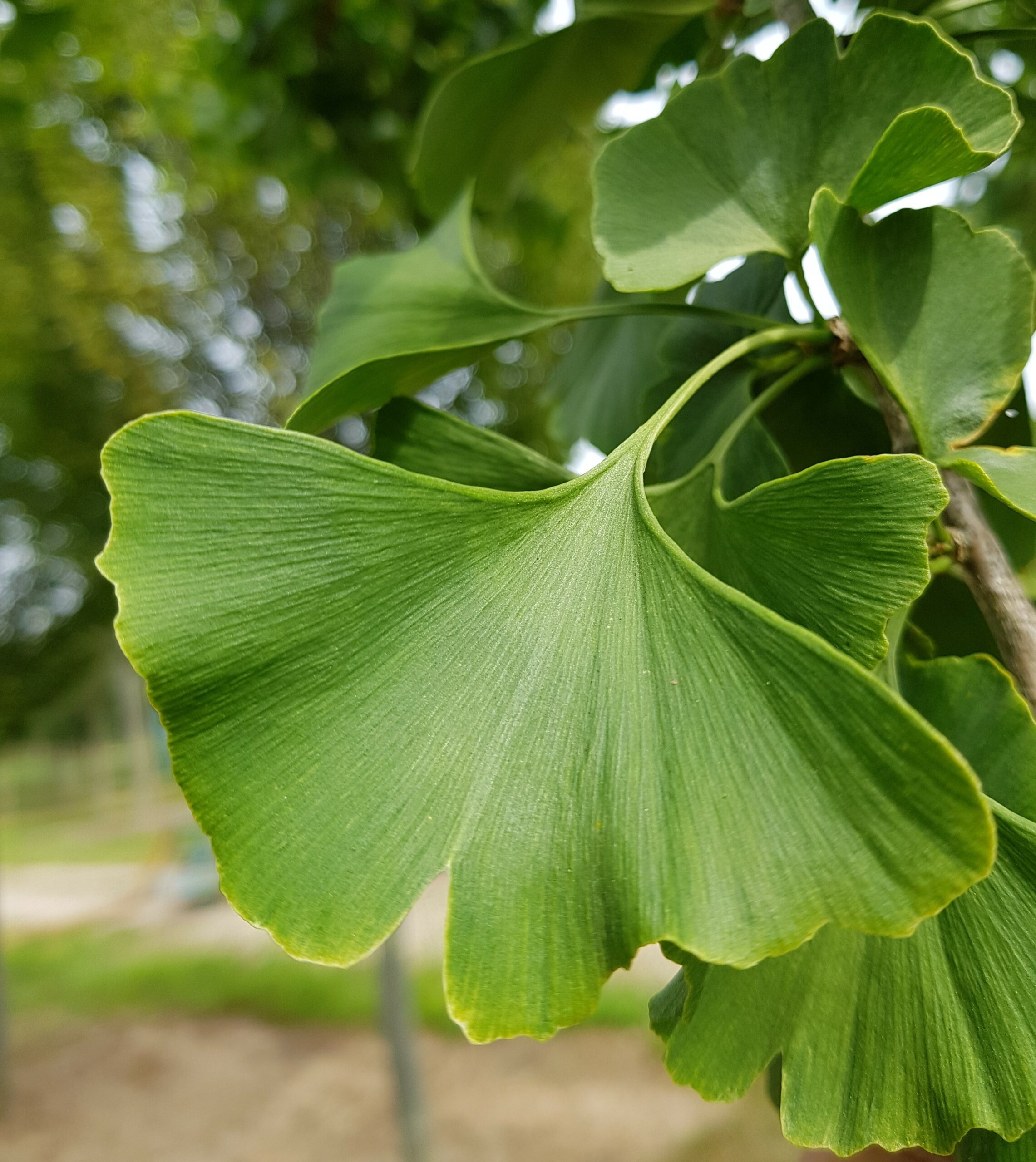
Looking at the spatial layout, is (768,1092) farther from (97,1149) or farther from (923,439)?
(97,1149)

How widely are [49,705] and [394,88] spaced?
343cm

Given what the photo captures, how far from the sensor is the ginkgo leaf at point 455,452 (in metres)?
0.43

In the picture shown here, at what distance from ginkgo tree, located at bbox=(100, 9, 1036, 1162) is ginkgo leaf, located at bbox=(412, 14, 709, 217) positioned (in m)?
0.30

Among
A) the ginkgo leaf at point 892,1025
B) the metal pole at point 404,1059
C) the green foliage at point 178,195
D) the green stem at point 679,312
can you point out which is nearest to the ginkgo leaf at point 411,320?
the green stem at point 679,312

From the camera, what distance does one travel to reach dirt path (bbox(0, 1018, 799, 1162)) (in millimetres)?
2150

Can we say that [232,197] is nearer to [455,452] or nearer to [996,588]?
[455,452]

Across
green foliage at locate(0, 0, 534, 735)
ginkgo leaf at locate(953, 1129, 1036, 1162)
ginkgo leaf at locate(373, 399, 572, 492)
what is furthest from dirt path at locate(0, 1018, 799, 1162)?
ginkgo leaf at locate(373, 399, 572, 492)

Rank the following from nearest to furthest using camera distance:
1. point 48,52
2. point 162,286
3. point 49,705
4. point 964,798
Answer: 1. point 964,798
2. point 48,52
3. point 162,286
4. point 49,705

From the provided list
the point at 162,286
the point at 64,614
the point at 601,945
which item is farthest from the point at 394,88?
the point at 64,614

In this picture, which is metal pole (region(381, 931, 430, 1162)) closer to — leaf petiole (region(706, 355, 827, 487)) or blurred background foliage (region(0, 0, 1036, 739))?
blurred background foliage (region(0, 0, 1036, 739))

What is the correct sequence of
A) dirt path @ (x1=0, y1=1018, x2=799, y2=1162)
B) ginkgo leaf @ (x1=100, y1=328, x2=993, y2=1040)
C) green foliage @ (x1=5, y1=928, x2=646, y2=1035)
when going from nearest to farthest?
ginkgo leaf @ (x1=100, y1=328, x2=993, y2=1040) < dirt path @ (x1=0, y1=1018, x2=799, y2=1162) < green foliage @ (x1=5, y1=928, x2=646, y2=1035)

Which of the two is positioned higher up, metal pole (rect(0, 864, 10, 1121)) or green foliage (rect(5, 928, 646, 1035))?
metal pole (rect(0, 864, 10, 1121))

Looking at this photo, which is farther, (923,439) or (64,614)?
(64,614)

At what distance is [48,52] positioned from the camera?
3.06 ft
